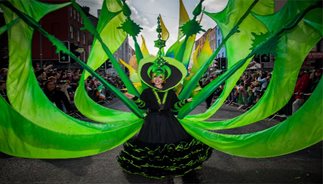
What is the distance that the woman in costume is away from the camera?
3.76 m

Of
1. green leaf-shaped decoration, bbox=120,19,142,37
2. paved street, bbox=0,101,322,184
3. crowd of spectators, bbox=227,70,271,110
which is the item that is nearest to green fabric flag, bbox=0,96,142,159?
paved street, bbox=0,101,322,184

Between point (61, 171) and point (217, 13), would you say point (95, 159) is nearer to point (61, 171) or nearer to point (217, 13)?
point (61, 171)

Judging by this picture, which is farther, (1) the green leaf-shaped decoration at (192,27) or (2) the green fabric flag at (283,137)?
(1) the green leaf-shaped decoration at (192,27)

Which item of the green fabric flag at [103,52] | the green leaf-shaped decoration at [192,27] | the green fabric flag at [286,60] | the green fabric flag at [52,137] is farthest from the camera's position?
the green fabric flag at [103,52]

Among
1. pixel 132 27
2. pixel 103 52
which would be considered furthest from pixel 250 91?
pixel 132 27

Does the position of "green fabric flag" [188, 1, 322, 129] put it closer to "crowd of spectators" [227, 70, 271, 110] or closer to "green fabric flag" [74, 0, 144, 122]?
"green fabric flag" [74, 0, 144, 122]

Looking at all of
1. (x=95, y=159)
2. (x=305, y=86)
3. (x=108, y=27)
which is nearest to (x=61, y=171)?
(x=95, y=159)

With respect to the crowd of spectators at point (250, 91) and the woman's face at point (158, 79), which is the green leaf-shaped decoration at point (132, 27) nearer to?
the woman's face at point (158, 79)

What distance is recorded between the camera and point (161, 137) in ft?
12.6

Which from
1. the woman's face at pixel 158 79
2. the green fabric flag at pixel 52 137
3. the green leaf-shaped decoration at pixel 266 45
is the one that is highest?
the green leaf-shaped decoration at pixel 266 45

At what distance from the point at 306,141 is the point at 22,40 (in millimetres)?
3611

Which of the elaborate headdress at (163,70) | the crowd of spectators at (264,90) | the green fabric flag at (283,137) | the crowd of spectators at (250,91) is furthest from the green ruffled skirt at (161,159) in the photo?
the crowd of spectators at (250,91)

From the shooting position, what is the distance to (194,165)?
157 inches

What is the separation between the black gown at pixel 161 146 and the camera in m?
3.76
